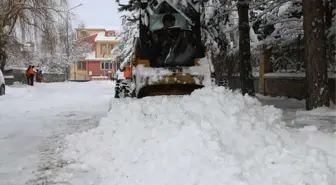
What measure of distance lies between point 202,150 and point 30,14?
22744 millimetres

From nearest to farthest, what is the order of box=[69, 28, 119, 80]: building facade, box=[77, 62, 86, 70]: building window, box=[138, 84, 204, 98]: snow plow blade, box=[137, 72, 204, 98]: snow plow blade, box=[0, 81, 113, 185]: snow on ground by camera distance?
box=[0, 81, 113, 185]: snow on ground
box=[137, 72, 204, 98]: snow plow blade
box=[138, 84, 204, 98]: snow plow blade
box=[69, 28, 119, 80]: building facade
box=[77, 62, 86, 70]: building window

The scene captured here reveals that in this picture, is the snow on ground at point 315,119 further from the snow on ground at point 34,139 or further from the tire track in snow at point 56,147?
the snow on ground at point 34,139

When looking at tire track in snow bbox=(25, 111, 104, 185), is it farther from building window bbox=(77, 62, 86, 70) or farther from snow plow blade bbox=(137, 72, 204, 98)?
building window bbox=(77, 62, 86, 70)

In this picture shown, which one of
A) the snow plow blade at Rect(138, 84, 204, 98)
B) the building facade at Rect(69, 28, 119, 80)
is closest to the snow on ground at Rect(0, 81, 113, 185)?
the snow plow blade at Rect(138, 84, 204, 98)

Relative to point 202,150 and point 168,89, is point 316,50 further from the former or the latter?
point 202,150

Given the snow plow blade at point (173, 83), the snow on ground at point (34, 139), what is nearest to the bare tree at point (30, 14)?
the snow on ground at point (34, 139)

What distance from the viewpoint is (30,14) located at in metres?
25.2

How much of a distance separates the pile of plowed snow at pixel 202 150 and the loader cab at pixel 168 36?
3.43 meters

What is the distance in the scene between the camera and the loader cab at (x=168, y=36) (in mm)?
10547

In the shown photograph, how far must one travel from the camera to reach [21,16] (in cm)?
2512

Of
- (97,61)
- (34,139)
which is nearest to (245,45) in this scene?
(34,139)

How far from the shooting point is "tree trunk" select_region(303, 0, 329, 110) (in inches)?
362

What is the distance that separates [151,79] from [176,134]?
4733 millimetres

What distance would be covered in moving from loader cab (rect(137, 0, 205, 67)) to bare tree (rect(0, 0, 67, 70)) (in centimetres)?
1559
